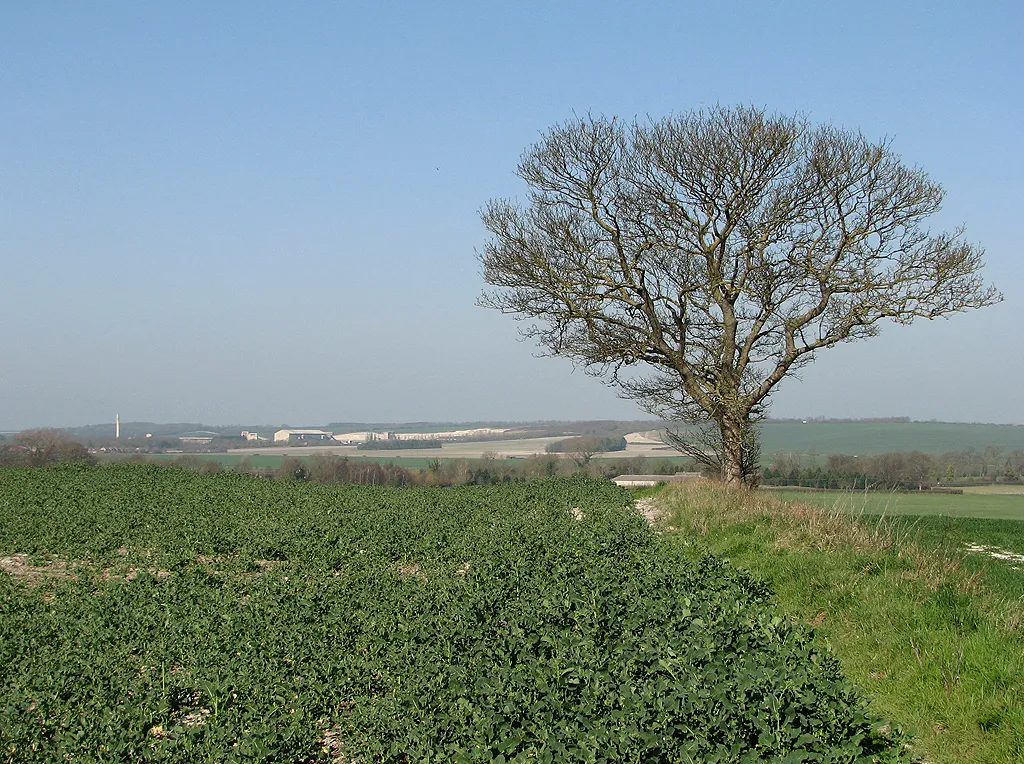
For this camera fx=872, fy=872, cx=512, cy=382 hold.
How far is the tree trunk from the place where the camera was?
21.6 m

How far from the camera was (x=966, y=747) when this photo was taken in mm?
5352

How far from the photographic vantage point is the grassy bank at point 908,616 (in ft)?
18.3

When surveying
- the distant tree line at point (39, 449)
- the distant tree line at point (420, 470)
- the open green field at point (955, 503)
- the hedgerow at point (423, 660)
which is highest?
the distant tree line at point (39, 449)

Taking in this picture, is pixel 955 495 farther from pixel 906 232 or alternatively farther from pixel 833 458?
pixel 906 232

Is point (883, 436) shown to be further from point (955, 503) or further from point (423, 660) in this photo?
point (423, 660)

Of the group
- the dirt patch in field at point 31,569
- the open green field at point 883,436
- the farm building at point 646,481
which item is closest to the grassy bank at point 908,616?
the dirt patch in field at point 31,569

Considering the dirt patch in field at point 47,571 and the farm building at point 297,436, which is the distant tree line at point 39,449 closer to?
the dirt patch in field at point 47,571

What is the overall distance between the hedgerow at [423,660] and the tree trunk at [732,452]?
9.38m

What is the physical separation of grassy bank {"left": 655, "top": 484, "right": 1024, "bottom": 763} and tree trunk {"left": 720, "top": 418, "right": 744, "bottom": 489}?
7.77m

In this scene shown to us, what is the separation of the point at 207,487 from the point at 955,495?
25010 millimetres

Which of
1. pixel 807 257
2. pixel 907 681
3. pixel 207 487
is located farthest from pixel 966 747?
pixel 207 487

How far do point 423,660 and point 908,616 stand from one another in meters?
4.14

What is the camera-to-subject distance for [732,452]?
71.9ft

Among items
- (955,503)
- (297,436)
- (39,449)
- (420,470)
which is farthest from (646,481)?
(297,436)
